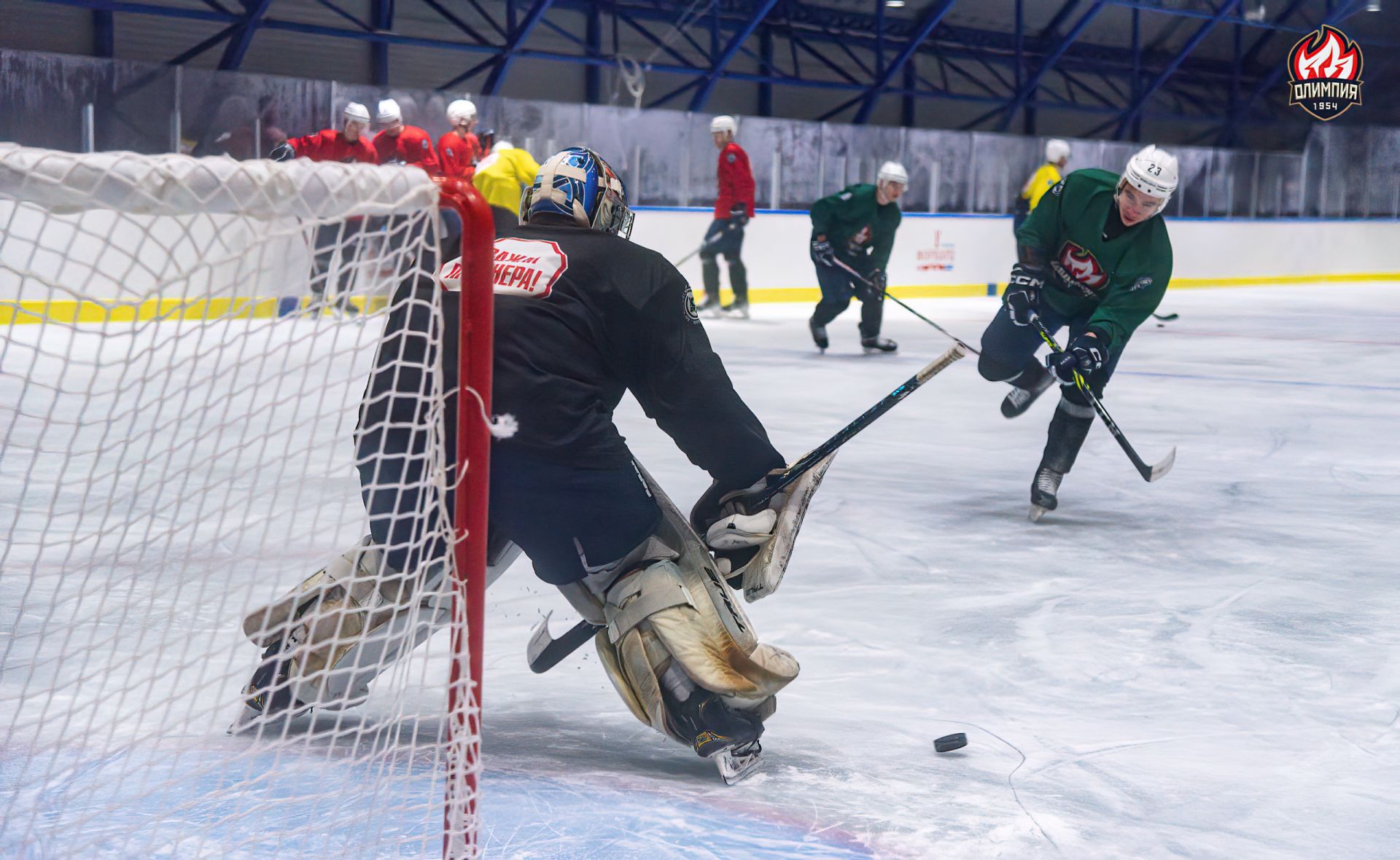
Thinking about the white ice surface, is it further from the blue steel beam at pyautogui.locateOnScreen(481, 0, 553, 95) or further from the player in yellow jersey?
the blue steel beam at pyautogui.locateOnScreen(481, 0, 553, 95)

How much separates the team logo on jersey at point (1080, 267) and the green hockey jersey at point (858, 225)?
402 centimetres

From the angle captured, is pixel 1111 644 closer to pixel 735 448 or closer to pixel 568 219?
pixel 735 448

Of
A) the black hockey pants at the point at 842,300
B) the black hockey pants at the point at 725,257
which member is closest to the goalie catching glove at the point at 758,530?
the black hockey pants at the point at 842,300

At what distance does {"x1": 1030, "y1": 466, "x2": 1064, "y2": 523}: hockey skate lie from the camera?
4105 mm

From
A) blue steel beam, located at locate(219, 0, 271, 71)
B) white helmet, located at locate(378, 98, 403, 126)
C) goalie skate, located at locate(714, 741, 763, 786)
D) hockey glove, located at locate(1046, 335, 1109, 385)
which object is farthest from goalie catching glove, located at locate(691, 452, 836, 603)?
blue steel beam, located at locate(219, 0, 271, 71)

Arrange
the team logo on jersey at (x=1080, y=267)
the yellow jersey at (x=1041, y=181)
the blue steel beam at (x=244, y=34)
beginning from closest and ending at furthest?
the team logo on jersey at (x=1080, y=267)
the blue steel beam at (x=244, y=34)
the yellow jersey at (x=1041, y=181)

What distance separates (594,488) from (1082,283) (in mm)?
2666

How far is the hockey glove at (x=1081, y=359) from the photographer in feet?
13.1

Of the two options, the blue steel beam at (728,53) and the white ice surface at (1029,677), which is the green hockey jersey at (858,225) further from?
the blue steel beam at (728,53)

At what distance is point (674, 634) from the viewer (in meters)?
2.05

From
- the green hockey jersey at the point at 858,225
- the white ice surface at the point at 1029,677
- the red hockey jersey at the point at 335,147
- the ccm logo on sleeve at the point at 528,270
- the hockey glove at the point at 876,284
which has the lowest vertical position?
the white ice surface at the point at 1029,677

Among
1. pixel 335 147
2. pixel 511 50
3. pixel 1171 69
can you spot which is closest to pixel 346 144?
pixel 335 147

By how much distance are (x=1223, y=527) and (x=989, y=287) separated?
10.4m

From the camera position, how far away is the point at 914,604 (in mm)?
3146
